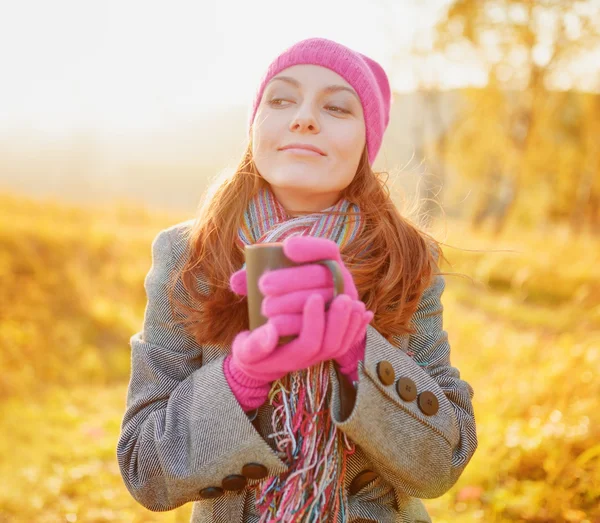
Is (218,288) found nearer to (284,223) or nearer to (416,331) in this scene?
(284,223)

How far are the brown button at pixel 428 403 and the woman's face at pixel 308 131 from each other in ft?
2.01

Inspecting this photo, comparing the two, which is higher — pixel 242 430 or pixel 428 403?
pixel 428 403

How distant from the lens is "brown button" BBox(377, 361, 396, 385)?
1328mm

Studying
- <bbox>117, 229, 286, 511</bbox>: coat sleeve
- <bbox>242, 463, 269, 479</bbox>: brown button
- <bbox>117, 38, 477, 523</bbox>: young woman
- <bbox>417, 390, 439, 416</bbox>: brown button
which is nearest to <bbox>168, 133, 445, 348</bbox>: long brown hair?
<bbox>117, 38, 477, 523</bbox>: young woman

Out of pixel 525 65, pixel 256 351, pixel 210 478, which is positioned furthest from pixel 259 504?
pixel 525 65

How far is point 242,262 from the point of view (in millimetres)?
1571

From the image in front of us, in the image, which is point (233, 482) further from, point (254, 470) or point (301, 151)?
point (301, 151)

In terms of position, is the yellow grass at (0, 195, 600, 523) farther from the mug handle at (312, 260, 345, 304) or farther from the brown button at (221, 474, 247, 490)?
the brown button at (221, 474, 247, 490)

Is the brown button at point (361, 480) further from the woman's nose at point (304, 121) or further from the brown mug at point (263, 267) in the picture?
the woman's nose at point (304, 121)

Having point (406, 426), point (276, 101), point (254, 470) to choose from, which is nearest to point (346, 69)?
point (276, 101)

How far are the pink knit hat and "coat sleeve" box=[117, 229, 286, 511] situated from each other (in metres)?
0.78

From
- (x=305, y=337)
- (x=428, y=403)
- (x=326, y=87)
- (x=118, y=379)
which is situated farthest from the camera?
(x=118, y=379)

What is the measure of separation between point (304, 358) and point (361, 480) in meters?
0.59

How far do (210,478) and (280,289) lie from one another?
0.57 metres
